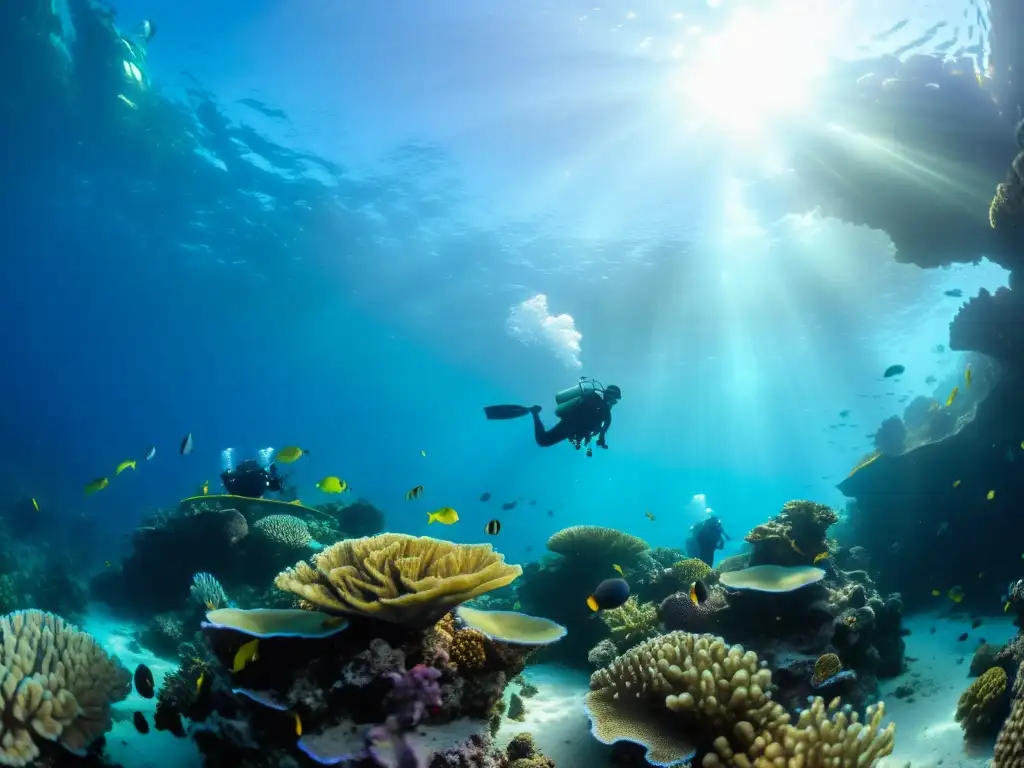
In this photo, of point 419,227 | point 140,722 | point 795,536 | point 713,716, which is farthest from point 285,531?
point 419,227

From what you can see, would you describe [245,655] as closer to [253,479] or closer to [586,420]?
[253,479]

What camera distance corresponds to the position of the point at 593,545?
369 inches

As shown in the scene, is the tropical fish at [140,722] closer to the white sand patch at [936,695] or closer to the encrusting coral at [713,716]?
the encrusting coral at [713,716]

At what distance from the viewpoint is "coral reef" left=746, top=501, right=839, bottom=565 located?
7.20m

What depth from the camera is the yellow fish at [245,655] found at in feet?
11.0

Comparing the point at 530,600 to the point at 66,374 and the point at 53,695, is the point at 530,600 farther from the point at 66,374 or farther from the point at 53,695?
the point at 66,374

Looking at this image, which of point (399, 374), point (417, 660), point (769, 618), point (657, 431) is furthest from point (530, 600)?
point (657, 431)

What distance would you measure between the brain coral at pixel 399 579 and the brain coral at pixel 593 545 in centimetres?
549

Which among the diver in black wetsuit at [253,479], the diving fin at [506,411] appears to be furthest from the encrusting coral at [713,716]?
the diver in black wetsuit at [253,479]

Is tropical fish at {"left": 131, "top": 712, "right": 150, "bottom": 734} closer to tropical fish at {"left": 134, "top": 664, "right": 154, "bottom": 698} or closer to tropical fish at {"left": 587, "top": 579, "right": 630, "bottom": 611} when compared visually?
tropical fish at {"left": 134, "top": 664, "right": 154, "bottom": 698}

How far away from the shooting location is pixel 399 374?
2148 inches

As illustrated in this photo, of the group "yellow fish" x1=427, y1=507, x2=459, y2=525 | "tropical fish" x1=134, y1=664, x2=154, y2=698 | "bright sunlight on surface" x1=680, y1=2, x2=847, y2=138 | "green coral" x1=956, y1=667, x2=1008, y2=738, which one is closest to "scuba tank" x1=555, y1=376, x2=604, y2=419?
"yellow fish" x1=427, y1=507, x2=459, y2=525

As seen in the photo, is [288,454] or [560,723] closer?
[560,723]

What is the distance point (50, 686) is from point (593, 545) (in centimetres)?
734
